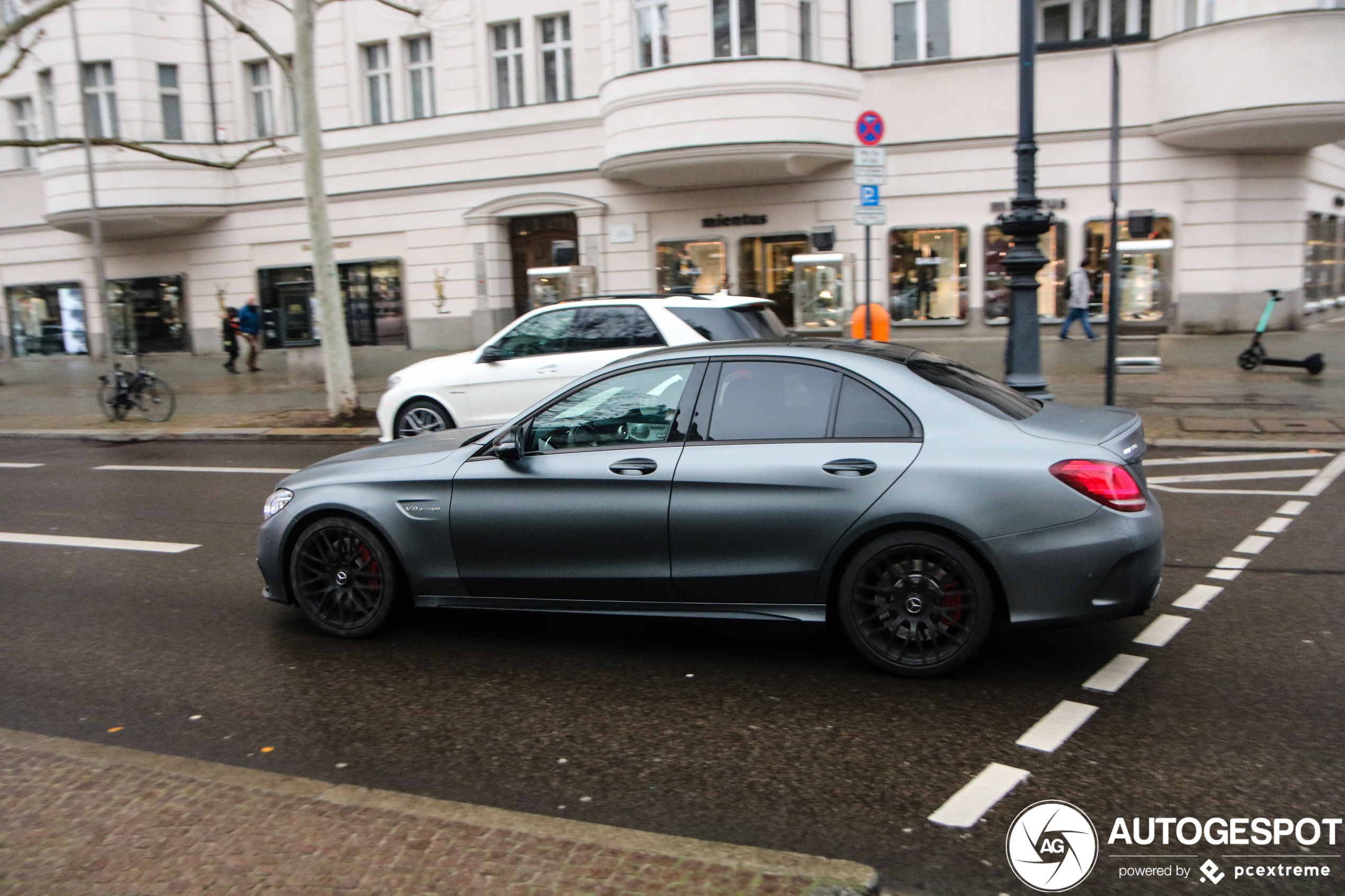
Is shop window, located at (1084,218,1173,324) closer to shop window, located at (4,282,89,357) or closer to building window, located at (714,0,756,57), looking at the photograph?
building window, located at (714,0,756,57)

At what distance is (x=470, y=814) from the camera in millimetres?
3311

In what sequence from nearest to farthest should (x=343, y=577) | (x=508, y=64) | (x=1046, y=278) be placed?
(x=343, y=577), (x=1046, y=278), (x=508, y=64)

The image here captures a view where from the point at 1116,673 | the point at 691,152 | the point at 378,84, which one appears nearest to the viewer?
the point at 1116,673

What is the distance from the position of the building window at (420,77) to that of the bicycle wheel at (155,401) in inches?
453

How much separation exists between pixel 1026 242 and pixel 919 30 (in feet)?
40.8

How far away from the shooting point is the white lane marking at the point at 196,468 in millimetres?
11289

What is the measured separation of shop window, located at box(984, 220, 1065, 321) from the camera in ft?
67.8

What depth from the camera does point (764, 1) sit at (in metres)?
20.2

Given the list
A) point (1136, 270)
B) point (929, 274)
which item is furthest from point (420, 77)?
point (1136, 270)

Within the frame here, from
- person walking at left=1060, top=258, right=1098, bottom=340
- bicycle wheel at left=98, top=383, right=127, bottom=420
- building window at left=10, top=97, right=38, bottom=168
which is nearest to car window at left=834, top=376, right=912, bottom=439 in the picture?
bicycle wheel at left=98, top=383, right=127, bottom=420

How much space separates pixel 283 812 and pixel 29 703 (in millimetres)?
2204

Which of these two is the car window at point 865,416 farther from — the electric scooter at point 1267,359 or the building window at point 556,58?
the building window at point 556,58

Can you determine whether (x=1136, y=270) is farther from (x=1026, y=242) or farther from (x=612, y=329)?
(x=612, y=329)

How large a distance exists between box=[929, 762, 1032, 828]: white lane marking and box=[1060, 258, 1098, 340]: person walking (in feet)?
58.8
